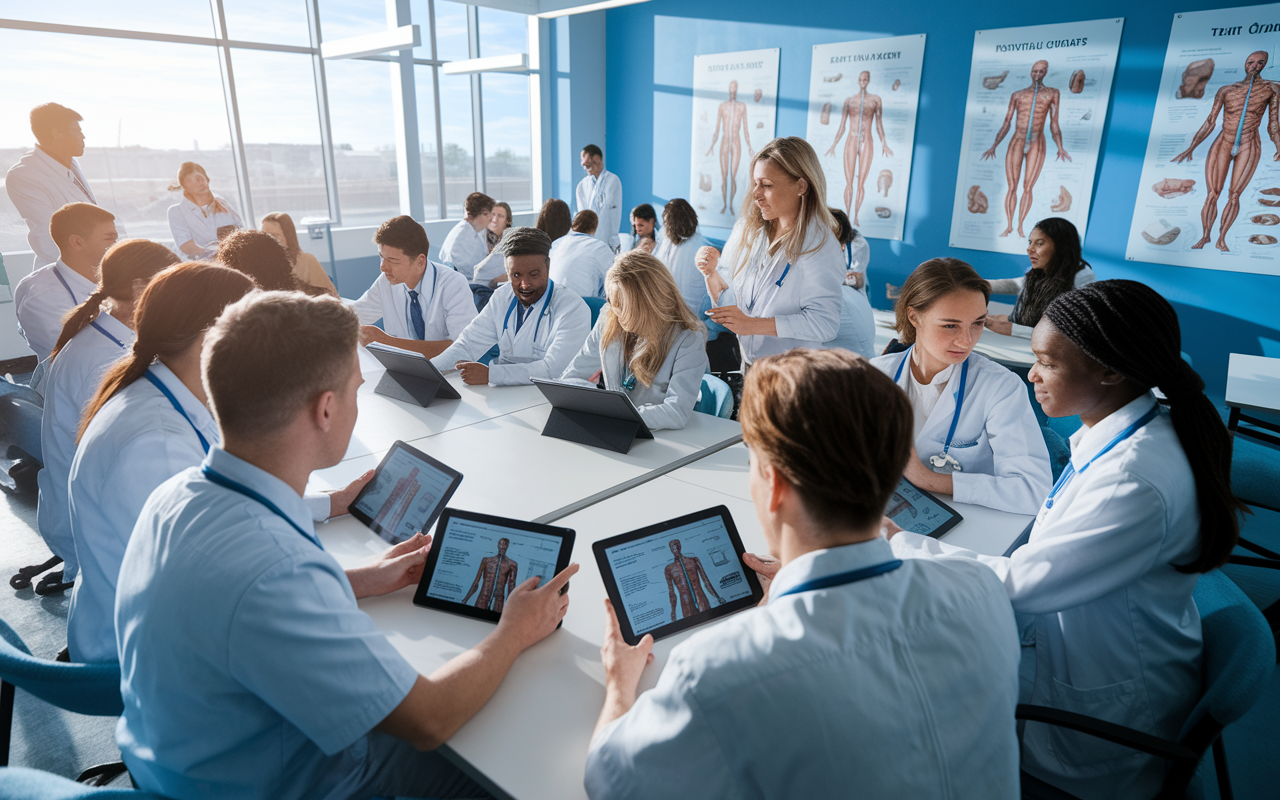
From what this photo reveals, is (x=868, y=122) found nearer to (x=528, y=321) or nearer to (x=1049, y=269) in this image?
(x=1049, y=269)

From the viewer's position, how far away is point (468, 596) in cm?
145

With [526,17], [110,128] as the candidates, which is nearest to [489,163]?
[526,17]

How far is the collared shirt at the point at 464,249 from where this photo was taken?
6453 mm

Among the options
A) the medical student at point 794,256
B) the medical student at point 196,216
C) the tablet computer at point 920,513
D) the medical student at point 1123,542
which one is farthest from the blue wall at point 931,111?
the medical student at point 196,216

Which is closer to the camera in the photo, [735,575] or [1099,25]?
[735,575]

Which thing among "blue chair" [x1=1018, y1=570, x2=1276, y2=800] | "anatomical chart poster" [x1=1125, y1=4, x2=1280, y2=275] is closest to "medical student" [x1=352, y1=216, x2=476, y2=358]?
"blue chair" [x1=1018, y1=570, x2=1276, y2=800]

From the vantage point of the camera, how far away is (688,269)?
A: 5.47 m

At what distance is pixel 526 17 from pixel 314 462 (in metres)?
9.12

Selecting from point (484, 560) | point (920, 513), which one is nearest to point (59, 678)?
point (484, 560)

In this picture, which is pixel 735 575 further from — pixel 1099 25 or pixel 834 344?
pixel 1099 25

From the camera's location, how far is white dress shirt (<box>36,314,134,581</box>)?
2150mm

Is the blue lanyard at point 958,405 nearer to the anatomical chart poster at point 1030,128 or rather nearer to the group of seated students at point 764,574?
the group of seated students at point 764,574

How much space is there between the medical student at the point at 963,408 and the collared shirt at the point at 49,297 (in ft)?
11.5

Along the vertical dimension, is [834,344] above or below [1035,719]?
above
